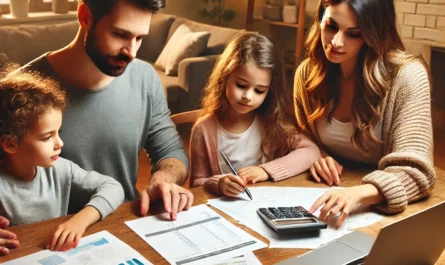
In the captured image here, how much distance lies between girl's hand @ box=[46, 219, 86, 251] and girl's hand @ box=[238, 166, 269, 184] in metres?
0.51

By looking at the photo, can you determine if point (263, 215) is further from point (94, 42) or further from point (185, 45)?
point (185, 45)

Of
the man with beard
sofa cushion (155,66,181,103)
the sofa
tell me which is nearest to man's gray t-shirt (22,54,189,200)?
the man with beard

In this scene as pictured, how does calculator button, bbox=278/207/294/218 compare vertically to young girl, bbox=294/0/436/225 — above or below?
below

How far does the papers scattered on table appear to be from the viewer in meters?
1.24

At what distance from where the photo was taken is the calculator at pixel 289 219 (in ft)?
4.07

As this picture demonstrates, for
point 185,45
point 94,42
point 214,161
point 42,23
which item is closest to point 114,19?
point 94,42

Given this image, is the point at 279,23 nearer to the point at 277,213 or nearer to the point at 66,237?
the point at 277,213

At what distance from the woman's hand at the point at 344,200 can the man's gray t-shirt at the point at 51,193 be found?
0.49 meters

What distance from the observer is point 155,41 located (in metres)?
4.69

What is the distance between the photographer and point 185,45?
4.10 m

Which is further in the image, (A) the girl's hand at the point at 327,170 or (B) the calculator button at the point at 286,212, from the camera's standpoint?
(A) the girl's hand at the point at 327,170

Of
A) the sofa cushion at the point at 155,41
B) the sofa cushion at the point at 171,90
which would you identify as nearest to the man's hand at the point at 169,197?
the sofa cushion at the point at 171,90

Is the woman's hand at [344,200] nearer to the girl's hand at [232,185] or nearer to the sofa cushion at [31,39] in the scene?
the girl's hand at [232,185]

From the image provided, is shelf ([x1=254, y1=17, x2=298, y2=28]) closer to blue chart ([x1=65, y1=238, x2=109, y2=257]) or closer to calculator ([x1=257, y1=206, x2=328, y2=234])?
calculator ([x1=257, y1=206, x2=328, y2=234])
